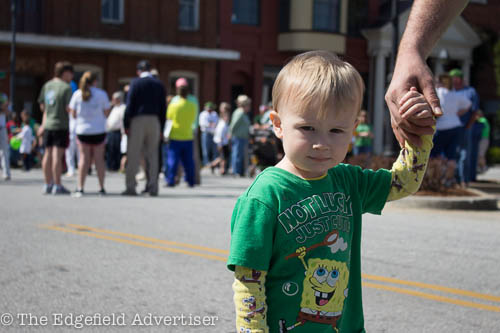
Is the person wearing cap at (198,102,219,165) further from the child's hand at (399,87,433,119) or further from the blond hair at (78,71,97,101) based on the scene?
the child's hand at (399,87,433,119)

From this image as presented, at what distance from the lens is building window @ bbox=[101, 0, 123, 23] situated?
29.0 meters

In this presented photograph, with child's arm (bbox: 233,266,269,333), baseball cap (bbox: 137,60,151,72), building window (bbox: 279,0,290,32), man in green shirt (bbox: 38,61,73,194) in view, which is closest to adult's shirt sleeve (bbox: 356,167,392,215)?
child's arm (bbox: 233,266,269,333)

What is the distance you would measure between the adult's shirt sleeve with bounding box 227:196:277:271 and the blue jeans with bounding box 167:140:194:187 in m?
11.0

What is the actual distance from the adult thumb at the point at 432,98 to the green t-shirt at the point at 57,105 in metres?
9.37

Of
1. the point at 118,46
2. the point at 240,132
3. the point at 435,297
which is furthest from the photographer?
the point at 118,46

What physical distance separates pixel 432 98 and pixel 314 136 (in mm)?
401

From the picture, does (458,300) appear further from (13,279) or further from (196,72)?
(196,72)

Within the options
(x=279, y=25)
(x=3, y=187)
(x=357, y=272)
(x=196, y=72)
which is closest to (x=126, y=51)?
(x=196, y=72)

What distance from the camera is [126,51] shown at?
2869 cm

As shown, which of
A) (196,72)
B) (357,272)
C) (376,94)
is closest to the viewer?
(357,272)

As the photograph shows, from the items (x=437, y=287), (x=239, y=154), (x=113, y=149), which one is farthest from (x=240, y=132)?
(x=437, y=287)

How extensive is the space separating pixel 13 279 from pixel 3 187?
Answer: 317 inches

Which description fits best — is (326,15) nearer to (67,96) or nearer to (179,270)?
(67,96)

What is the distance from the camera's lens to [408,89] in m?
2.49
